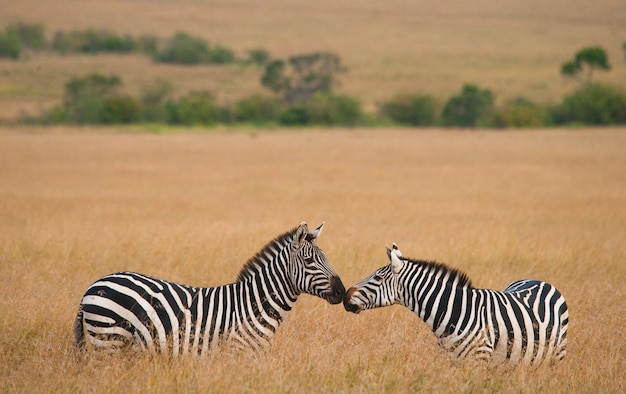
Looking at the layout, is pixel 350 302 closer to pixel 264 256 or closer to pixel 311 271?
pixel 311 271

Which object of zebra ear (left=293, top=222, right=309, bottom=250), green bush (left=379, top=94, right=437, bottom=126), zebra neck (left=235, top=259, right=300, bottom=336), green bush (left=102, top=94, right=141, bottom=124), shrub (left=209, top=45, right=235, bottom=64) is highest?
zebra ear (left=293, top=222, right=309, bottom=250)

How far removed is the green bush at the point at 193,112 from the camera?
5662 cm

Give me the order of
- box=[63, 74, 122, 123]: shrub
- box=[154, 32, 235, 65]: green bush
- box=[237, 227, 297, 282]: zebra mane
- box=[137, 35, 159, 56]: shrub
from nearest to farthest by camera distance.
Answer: box=[237, 227, 297, 282]: zebra mane
box=[63, 74, 122, 123]: shrub
box=[154, 32, 235, 65]: green bush
box=[137, 35, 159, 56]: shrub

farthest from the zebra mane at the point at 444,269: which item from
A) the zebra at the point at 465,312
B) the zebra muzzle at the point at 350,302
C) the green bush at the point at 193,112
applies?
the green bush at the point at 193,112

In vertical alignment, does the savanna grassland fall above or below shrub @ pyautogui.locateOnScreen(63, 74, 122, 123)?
above

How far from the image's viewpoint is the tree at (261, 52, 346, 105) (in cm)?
7200

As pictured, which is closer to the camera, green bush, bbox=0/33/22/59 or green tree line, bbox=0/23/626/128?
green tree line, bbox=0/23/626/128

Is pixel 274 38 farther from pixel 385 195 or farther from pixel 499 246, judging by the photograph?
pixel 499 246

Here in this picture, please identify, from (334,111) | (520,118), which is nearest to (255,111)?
(334,111)

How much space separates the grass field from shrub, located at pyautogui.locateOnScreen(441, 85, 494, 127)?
21237 mm

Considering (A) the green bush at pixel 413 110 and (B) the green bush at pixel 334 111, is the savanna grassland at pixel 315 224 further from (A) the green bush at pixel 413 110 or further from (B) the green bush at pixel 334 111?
(A) the green bush at pixel 413 110

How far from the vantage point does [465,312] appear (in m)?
7.12

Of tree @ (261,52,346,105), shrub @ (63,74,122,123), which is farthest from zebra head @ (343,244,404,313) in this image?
tree @ (261,52,346,105)

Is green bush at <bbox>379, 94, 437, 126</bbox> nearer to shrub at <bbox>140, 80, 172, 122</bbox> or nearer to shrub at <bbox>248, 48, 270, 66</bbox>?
shrub at <bbox>140, 80, 172, 122</bbox>
